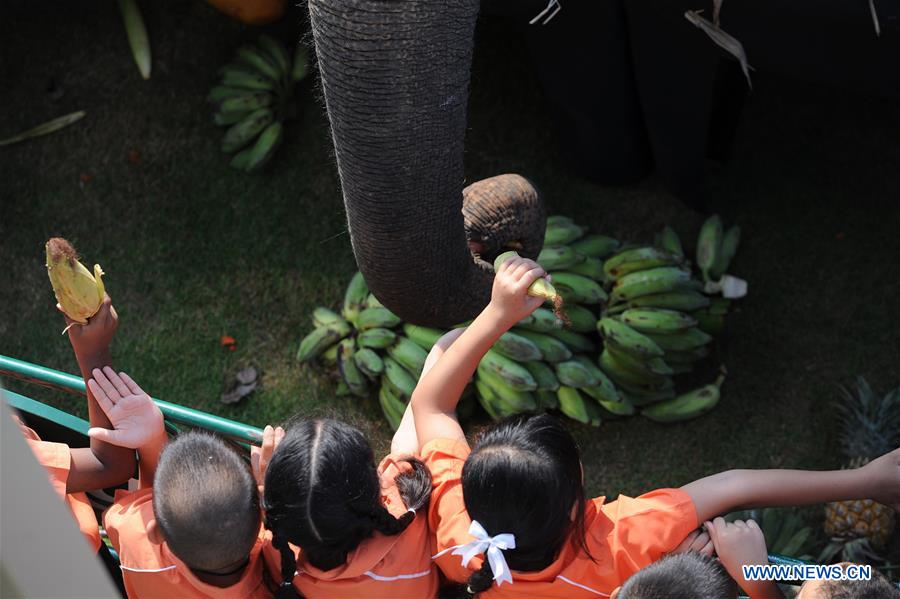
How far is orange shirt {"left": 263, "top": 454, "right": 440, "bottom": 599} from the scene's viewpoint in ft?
7.32

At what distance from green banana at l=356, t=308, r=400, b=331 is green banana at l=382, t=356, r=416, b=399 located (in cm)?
13

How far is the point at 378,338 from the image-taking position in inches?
148

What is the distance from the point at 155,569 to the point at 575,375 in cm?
177

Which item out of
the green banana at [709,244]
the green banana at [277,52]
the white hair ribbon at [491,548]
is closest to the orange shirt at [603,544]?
the white hair ribbon at [491,548]

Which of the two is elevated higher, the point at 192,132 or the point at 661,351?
the point at 192,132

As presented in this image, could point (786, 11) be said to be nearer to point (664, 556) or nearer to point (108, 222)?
point (664, 556)

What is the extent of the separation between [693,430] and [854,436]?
0.54 metres

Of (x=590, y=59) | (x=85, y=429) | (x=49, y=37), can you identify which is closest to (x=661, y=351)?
(x=590, y=59)

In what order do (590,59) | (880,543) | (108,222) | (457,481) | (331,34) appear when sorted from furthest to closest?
(108,222) < (590,59) < (880,543) < (457,481) < (331,34)

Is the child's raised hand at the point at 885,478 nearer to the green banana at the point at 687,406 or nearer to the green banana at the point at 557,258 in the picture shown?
the green banana at the point at 687,406

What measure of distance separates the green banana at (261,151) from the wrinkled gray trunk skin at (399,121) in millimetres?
2077

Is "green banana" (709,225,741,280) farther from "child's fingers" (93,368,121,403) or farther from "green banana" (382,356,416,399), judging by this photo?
"child's fingers" (93,368,121,403)

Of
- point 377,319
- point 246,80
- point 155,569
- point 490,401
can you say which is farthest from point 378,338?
point 155,569

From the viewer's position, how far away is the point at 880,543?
3420 millimetres
